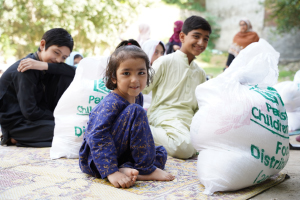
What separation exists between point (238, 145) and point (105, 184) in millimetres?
747

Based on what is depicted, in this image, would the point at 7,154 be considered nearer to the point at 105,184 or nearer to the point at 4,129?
the point at 4,129

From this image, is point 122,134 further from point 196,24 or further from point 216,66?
point 216,66

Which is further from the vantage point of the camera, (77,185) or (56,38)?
(56,38)

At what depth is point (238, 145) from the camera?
1565 mm

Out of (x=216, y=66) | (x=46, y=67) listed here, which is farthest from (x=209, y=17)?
(x=46, y=67)

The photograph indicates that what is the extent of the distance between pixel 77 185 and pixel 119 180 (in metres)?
0.24

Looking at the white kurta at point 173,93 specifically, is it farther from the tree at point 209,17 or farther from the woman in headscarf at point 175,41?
the tree at point 209,17

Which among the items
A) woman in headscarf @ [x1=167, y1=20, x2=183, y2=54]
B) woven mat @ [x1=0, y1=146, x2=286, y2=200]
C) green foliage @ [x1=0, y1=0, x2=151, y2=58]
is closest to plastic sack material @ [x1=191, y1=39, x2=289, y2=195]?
woven mat @ [x1=0, y1=146, x2=286, y2=200]

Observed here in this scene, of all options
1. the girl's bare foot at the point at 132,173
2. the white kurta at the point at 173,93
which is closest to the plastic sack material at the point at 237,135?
the girl's bare foot at the point at 132,173

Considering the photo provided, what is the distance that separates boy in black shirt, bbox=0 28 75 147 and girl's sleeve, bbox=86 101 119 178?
3.79 feet

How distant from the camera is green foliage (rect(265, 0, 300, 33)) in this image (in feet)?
31.9

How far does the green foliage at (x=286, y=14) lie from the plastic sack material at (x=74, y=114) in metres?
8.93

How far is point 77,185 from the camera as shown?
166 centimetres

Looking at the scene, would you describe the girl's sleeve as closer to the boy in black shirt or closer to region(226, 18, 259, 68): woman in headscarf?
the boy in black shirt
